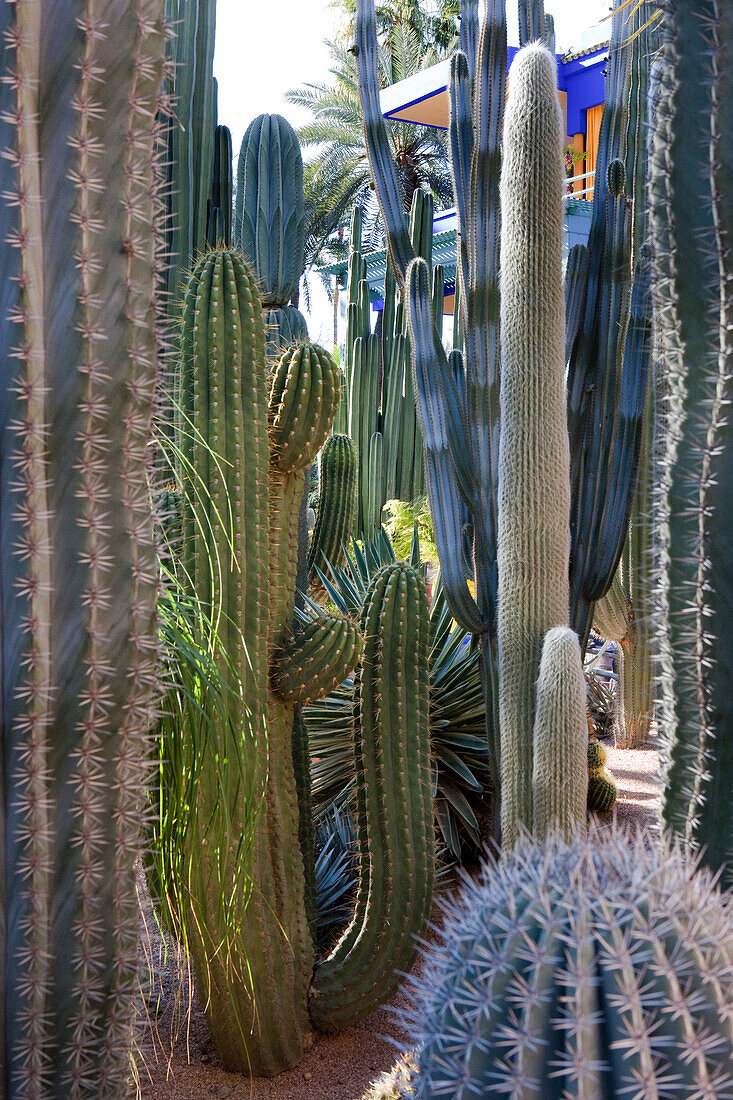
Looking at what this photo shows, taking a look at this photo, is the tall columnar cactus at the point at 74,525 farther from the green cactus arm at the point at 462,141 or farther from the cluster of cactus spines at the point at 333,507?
the cluster of cactus spines at the point at 333,507

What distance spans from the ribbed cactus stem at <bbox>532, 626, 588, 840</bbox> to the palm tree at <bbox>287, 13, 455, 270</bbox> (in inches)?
692

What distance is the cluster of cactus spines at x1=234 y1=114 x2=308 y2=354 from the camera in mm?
4461

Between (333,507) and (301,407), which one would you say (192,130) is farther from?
(333,507)

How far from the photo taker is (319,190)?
20.0 meters

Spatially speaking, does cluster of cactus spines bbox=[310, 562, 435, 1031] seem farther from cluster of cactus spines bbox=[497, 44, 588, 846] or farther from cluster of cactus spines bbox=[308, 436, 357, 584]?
cluster of cactus spines bbox=[308, 436, 357, 584]

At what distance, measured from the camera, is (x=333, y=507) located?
525 centimetres

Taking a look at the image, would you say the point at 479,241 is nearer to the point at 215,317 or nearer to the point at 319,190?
the point at 215,317

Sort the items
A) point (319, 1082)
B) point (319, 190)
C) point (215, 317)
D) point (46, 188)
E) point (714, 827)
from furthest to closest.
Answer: point (319, 190)
point (319, 1082)
point (215, 317)
point (714, 827)
point (46, 188)

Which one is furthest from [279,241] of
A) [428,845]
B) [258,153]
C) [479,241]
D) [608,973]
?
[608,973]

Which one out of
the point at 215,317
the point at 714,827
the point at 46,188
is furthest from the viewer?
the point at 215,317

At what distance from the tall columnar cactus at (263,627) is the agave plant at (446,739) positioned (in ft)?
4.05

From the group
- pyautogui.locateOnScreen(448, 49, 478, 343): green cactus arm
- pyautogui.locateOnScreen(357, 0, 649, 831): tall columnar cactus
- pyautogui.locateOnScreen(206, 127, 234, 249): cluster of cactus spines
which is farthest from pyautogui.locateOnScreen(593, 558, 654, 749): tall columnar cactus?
pyautogui.locateOnScreen(206, 127, 234, 249): cluster of cactus spines

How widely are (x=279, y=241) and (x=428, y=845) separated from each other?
2.88 meters

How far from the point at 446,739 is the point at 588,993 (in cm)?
338
